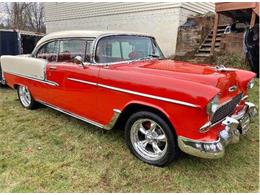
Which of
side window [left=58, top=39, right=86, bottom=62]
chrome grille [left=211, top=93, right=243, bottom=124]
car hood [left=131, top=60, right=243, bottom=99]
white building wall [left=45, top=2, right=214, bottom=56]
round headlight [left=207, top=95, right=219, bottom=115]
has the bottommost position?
chrome grille [left=211, top=93, right=243, bottom=124]

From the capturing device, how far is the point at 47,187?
306cm

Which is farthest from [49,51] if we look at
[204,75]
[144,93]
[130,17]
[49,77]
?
[130,17]

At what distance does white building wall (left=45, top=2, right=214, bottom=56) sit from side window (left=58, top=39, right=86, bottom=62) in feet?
22.1

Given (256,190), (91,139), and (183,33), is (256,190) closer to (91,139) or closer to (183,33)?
(91,139)

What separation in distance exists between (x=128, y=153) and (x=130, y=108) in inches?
25.1

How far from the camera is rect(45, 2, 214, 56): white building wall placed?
10688 mm

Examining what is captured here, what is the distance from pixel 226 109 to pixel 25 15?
2605 cm

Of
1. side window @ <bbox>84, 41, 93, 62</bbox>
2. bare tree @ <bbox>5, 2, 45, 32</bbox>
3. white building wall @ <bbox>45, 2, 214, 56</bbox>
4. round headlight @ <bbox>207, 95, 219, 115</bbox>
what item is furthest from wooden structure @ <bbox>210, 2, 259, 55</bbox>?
bare tree @ <bbox>5, 2, 45, 32</bbox>

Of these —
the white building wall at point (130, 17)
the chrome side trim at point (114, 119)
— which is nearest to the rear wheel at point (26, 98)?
the chrome side trim at point (114, 119)

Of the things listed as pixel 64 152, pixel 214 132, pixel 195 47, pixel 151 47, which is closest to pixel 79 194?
pixel 64 152

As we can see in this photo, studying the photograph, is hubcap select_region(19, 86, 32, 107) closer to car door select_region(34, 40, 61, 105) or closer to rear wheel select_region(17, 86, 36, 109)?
rear wheel select_region(17, 86, 36, 109)

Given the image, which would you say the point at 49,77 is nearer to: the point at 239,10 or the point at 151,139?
the point at 151,139

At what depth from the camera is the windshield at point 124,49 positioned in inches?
158

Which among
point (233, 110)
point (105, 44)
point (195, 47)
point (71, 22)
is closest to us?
point (233, 110)
